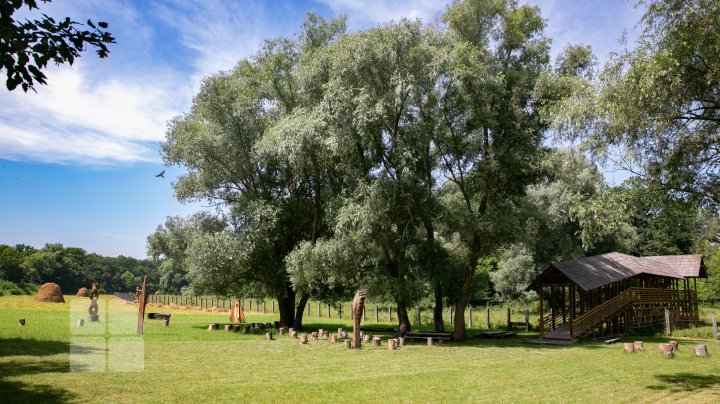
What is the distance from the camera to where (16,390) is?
9.15m

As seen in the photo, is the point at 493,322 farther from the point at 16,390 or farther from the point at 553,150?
the point at 16,390

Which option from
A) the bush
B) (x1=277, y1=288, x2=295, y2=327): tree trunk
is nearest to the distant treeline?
the bush

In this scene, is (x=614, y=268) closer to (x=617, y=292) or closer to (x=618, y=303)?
(x=617, y=292)

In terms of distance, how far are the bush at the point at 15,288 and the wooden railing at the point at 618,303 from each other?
179 ft

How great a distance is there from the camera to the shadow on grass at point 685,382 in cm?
1085

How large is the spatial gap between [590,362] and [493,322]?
17275 mm

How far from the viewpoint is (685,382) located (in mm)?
11516

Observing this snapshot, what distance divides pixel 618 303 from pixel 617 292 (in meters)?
1.12

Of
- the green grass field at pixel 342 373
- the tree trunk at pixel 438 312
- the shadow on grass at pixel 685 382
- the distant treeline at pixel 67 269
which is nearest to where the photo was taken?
the green grass field at pixel 342 373

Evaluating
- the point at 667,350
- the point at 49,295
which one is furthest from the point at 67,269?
the point at 667,350

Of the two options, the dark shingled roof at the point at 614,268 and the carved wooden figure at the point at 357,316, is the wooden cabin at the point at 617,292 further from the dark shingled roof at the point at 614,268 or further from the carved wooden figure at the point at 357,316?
the carved wooden figure at the point at 357,316

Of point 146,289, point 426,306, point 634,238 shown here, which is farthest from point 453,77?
point 634,238

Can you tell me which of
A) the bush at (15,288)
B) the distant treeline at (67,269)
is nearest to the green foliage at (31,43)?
the bush at (15,288)

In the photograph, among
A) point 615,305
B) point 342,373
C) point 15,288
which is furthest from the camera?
point 15,288
